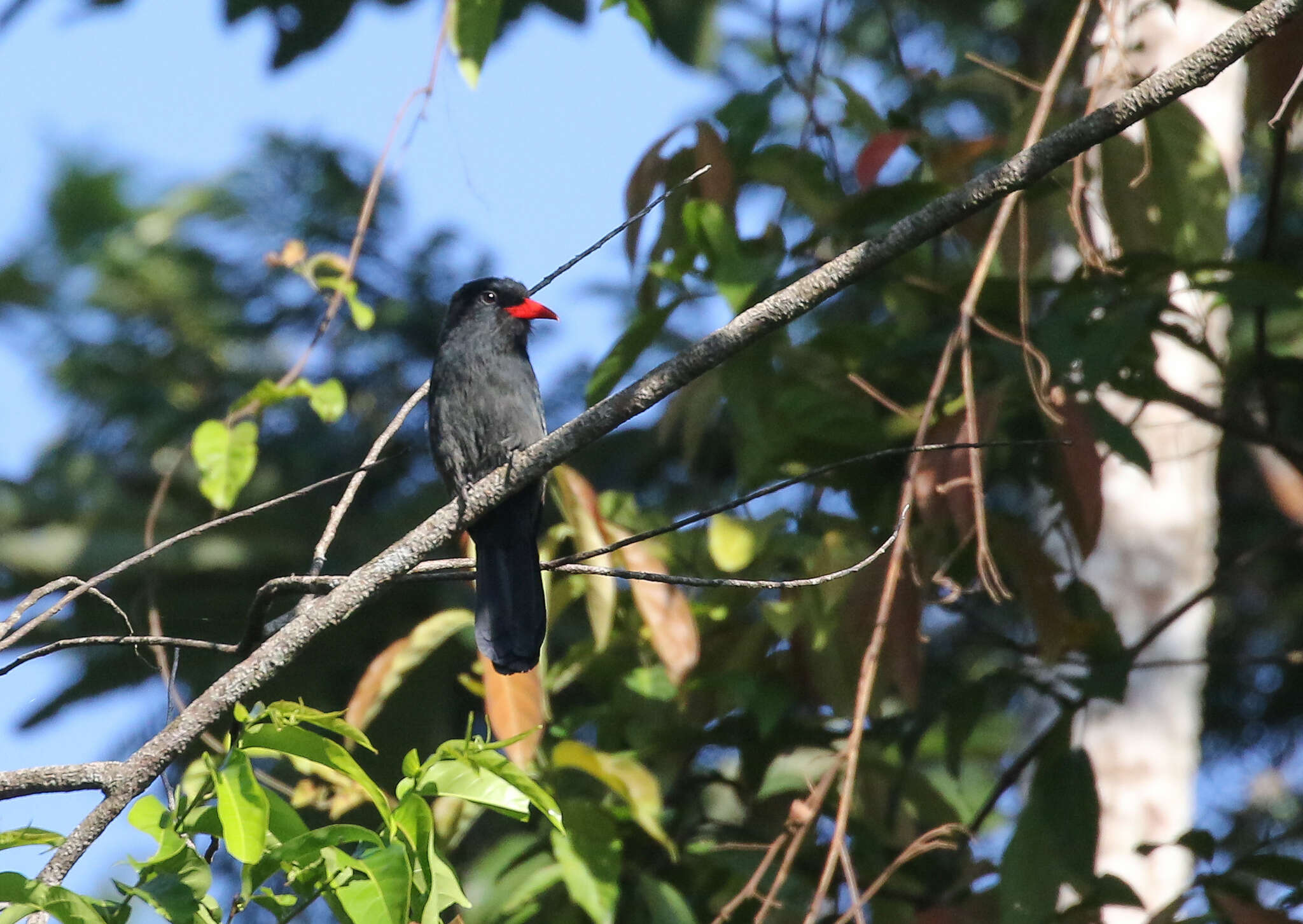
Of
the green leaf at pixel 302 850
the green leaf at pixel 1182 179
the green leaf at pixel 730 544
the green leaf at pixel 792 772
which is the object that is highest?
the green leaf at pixel 1182 179

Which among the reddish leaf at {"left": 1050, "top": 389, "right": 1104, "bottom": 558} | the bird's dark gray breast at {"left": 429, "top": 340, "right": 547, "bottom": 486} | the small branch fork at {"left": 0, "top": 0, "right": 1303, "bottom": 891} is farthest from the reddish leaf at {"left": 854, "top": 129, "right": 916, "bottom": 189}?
the small branch fork at {"left": 0, "top": 0, "right": 1303, "bottom": 891}

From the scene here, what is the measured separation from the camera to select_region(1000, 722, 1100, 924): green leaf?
3061mm

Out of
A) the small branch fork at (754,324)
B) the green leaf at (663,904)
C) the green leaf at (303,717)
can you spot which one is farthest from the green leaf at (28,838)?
the green leaf at (663,904)

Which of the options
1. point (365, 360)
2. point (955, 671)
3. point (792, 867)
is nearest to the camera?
point (792, 867)

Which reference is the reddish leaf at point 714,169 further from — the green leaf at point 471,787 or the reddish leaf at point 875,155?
the green leaf at point 471,787

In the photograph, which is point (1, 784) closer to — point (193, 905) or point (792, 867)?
point (193, 905)

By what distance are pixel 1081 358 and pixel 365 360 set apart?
298cm

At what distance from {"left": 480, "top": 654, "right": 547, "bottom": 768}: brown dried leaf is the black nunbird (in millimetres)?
349

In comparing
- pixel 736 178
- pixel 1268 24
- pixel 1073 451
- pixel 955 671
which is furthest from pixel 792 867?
pixel 1268 24

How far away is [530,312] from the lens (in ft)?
13.7

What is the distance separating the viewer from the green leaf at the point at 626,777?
308cm

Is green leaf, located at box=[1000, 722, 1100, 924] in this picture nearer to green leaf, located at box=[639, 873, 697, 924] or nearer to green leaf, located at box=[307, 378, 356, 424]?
green leaf, located at box=[639, 873, 697, 924]

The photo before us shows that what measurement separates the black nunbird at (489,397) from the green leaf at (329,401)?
0.95 feet

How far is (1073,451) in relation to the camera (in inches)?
121
